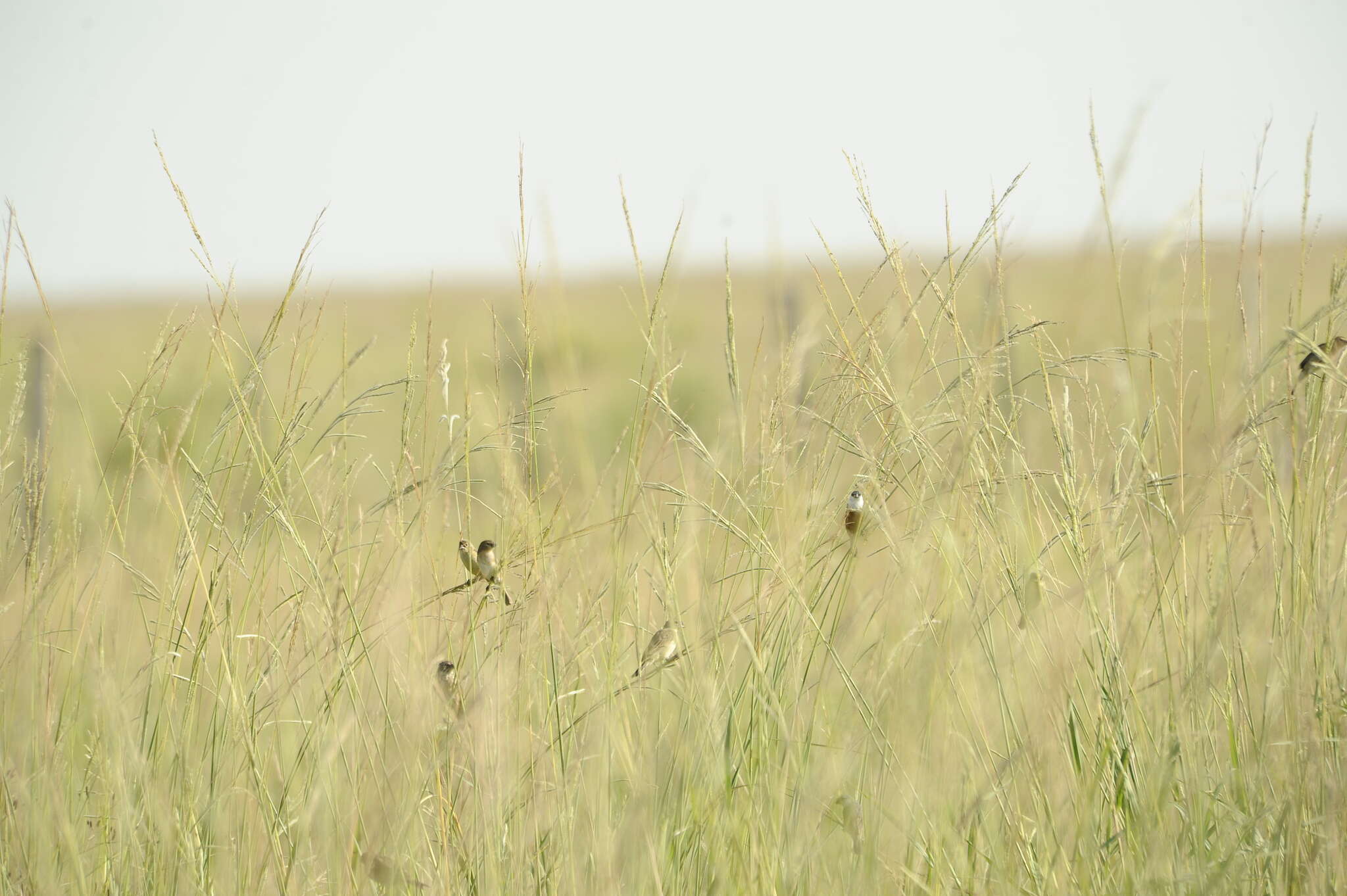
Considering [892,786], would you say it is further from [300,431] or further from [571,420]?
[300,431]

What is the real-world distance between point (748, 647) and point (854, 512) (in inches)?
14.7

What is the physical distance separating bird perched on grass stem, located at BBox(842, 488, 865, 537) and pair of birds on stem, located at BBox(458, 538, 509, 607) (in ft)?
1.84

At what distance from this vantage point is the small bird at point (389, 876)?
1.23 m

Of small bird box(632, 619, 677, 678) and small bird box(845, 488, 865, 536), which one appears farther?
small bird box(845, 488, 865, 536)

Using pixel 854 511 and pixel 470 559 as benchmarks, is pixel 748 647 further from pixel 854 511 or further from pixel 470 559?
pixel 470 559

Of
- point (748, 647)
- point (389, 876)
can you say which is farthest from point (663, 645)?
point (389, 876)

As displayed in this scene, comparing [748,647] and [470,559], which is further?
[470,559]

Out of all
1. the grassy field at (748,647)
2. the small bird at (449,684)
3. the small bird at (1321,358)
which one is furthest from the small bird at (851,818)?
the small bird at (1321,358)

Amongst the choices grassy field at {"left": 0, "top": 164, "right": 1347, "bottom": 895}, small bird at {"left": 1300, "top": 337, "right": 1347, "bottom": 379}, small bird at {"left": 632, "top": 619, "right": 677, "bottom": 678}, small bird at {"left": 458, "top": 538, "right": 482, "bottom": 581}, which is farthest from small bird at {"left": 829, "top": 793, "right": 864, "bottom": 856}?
small bird at {"left": 1300, "top": 337, "right": 1347, "bottom": 379}

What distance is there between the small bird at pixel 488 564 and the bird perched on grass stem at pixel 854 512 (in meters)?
0.56

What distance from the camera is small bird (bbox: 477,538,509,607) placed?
1.46m

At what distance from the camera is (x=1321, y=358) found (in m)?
1.28

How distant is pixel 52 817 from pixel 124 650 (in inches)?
10.7

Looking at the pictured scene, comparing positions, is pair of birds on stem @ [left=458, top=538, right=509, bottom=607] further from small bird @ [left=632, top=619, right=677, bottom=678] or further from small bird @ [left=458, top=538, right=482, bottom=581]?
small bird @ [left=632, top=619, right=677, bottom=678]
